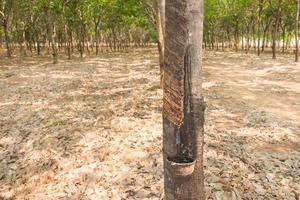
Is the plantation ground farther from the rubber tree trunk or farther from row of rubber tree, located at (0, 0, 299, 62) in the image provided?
row of rubber tree, located at (0, 0, 299, 62)

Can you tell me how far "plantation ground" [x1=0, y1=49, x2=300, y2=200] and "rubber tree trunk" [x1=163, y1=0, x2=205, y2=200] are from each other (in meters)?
3.41

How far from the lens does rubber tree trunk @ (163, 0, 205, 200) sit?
309 cm

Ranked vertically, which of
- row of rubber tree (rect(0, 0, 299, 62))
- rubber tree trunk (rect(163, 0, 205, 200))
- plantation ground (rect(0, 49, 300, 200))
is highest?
row of rubber tree (rect(0, 0, 299, 62))

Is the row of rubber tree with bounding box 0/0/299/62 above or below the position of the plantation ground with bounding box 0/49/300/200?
above

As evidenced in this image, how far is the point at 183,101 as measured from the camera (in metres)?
3.25

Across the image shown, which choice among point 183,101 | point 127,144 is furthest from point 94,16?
point 183,101

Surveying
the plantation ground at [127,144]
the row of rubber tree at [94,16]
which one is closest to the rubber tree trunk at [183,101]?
the plantation ground at [127,144]

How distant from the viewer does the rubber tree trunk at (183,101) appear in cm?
309

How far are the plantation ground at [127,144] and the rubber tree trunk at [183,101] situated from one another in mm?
3413

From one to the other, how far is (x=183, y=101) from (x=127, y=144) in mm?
6416

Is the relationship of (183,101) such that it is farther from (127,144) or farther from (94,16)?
(94,16)

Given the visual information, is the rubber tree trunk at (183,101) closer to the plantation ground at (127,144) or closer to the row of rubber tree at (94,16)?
the plantation ground at (127,144)

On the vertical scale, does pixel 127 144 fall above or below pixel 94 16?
below

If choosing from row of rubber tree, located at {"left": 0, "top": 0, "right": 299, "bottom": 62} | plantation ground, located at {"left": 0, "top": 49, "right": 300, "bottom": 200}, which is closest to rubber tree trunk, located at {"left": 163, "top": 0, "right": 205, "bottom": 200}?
plantation ground, located at {"left": 0, "top": 49, "right": 300, "bottom": 200}
